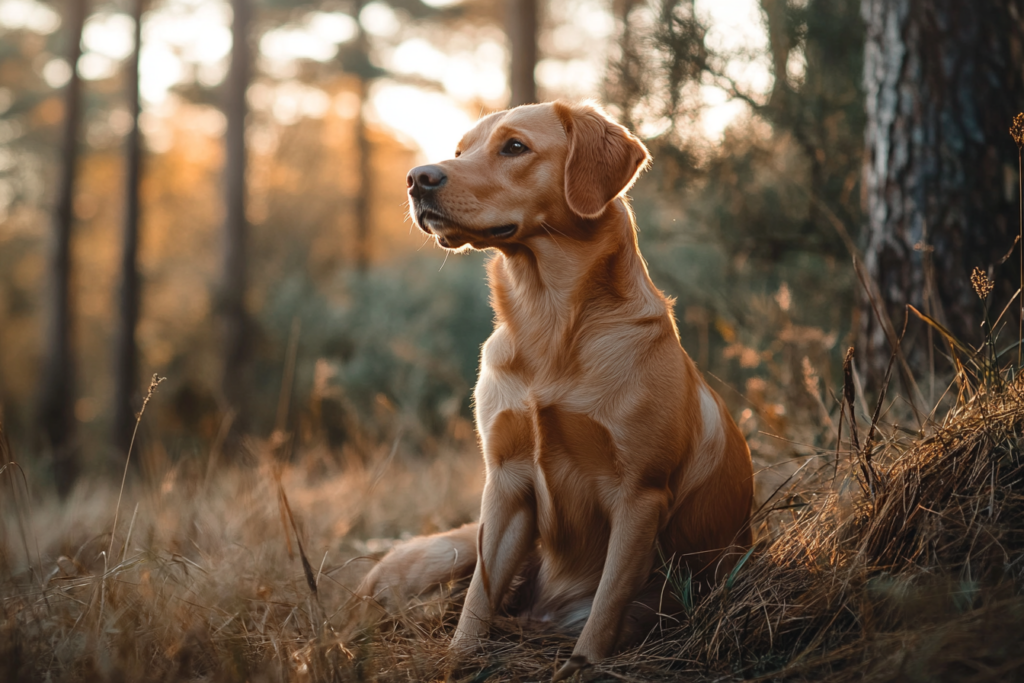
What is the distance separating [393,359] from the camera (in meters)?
8.94

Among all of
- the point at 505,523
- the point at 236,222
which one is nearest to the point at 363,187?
the point at 236,222

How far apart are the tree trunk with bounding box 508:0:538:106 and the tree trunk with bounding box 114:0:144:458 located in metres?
5.73

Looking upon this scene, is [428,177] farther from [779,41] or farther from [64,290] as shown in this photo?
[64,290]

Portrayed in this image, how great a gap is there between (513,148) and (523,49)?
727 cm

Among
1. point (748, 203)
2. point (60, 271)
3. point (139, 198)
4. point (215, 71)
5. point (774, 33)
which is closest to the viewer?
point (774, 33)

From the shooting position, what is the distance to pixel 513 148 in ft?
7.83

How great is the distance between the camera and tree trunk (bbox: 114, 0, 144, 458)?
419 inches

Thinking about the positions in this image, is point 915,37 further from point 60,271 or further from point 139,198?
point 60,271

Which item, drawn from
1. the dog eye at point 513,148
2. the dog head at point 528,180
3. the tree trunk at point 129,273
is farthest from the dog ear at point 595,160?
the tree trunk at point 129,273

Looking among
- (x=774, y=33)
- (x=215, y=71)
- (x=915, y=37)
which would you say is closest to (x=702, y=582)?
(x=915, y=37)

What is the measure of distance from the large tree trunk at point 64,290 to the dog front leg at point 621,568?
11.3 meters

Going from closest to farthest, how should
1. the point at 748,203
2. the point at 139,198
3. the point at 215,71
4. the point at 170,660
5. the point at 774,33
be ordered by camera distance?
the point at 170,660, the point at 774,33, the point at 748,203, the point at 139,198, the point at 215,71

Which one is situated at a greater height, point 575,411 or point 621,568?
point 575,411

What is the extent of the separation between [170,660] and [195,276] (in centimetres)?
1890
